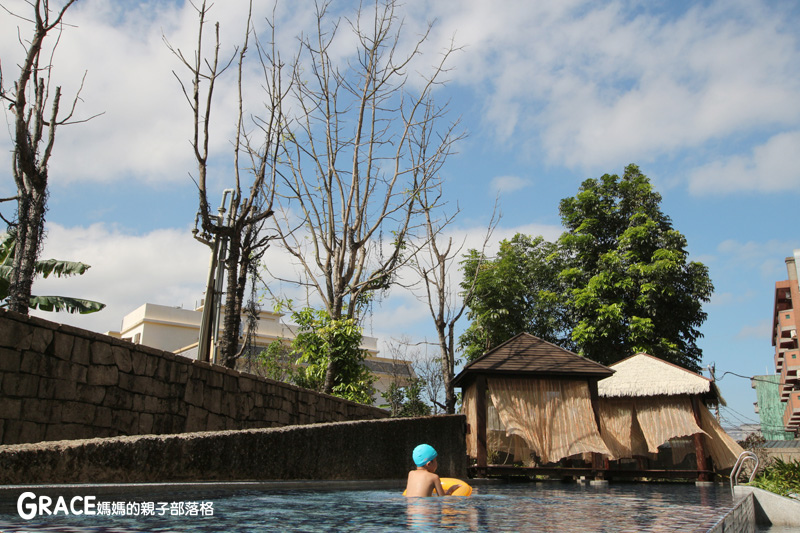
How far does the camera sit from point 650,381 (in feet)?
45.1

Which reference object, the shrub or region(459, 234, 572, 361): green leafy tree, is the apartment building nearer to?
region(459, 234, 572, 361): green leafy tree

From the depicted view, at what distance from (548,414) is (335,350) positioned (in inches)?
198

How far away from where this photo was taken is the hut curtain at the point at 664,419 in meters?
13.3

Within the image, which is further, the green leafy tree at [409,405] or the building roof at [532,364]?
the green leafy tree at [409,405]

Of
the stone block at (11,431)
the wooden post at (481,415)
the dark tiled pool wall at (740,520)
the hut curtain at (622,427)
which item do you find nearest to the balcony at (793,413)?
the hut curtain at (622,427)

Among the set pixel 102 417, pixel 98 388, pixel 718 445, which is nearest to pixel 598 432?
pixel 718 445

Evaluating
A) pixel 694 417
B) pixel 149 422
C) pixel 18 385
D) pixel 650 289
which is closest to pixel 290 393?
pixel 149 422

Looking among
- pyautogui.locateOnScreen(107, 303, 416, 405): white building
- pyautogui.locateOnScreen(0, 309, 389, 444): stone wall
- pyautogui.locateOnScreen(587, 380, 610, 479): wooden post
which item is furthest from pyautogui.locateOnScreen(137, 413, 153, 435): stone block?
pyautogui.locateOnScreen(107, 303, 416, 405): white building

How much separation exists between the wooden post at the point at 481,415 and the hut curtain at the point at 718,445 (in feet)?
17.5

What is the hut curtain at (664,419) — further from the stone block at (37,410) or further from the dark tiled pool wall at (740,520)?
the stone block at (37,410)

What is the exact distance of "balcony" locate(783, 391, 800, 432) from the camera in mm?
26562

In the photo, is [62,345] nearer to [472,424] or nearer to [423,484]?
[423,484]

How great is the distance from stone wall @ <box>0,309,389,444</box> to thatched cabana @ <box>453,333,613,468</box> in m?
5.58

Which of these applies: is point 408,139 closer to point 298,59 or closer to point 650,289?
point 298,59
